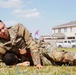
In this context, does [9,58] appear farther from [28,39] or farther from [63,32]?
[63,32]

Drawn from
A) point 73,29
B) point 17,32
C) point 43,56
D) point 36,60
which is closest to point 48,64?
point 43,56

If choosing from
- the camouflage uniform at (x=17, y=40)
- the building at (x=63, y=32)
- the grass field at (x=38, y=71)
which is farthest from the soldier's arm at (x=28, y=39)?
the building at (x=63, y=32)

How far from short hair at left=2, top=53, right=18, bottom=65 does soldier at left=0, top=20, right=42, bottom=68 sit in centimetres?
11

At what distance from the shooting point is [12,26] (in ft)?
21.8

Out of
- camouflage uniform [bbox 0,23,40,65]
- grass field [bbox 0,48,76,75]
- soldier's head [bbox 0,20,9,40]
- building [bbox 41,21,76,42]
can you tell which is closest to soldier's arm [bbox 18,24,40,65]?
camouflage uniform [bbox 0,23,40,65]

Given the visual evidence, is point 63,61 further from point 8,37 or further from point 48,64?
point 8,37

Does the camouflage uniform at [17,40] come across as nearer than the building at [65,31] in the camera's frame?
Yes

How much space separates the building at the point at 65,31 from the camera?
7630cm

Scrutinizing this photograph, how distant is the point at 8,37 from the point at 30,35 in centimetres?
53

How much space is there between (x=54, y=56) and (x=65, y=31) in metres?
73.9

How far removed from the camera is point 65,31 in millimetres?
79938

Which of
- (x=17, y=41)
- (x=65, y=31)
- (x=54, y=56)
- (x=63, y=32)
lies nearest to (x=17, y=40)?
(x=17, y=41)

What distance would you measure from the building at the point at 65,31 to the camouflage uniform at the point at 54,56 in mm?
69347

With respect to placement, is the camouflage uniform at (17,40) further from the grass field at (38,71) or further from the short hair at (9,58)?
the grass field at (38,71)
